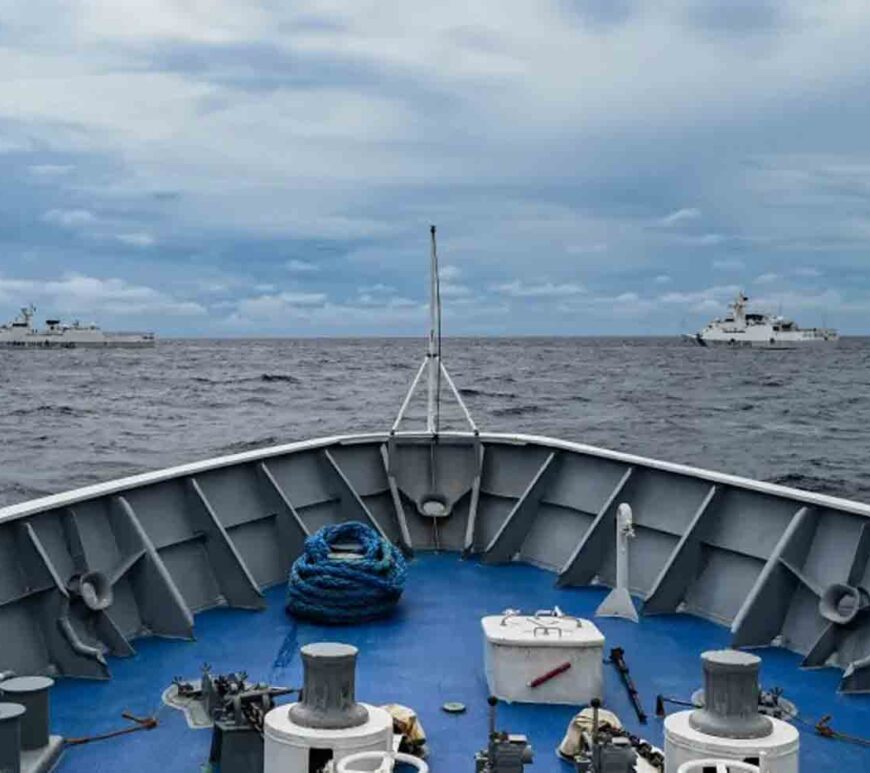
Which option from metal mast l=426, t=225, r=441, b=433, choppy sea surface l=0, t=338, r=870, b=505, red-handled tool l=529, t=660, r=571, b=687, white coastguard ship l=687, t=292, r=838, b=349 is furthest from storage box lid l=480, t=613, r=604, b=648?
white coastguard ship l=687, t=292, r=838, b=349

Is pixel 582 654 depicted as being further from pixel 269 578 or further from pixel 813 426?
pixel 813 426

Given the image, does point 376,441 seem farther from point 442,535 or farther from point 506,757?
point 506,757

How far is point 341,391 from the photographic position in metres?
55.7

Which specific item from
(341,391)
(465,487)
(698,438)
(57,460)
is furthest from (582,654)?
(341,391)

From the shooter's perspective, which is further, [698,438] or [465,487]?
[698,438]

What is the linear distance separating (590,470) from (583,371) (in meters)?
73.0

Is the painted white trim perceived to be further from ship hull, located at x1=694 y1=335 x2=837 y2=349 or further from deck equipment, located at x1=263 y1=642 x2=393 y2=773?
ship hull, located at x1=694 y1=335 x2=837 y2=349

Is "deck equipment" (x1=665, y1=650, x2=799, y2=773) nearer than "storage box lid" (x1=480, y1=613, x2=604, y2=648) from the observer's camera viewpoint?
Yes

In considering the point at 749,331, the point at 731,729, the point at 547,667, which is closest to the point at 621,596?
the point at 547,667

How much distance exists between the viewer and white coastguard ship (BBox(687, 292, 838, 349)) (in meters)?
106

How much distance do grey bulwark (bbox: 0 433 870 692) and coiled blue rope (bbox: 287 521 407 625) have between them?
441mm

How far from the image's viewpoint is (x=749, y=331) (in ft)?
347

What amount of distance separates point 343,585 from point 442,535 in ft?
7.39

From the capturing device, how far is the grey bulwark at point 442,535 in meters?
6.32
